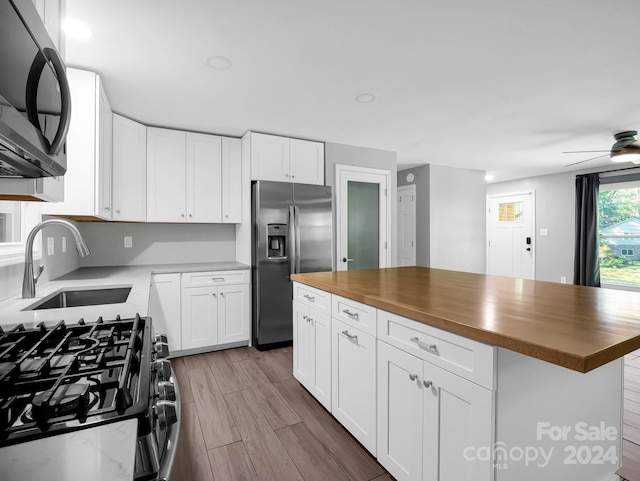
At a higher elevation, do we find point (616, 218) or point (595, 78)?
point (595, 78)

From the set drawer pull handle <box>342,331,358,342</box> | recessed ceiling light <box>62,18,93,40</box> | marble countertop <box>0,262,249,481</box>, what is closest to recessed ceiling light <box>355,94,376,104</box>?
recessed ceiling light <box>62,18,93,40</box>

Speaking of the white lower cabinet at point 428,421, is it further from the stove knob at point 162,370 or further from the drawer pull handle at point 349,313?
the stove knob at point 162,370

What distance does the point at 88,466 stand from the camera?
1.58ft

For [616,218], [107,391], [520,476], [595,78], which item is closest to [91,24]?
[107,391]

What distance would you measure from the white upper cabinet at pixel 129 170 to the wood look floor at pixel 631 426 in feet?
13.3

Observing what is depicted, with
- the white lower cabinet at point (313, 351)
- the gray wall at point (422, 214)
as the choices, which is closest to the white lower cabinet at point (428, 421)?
the white lower cabinet at point (313, 351)

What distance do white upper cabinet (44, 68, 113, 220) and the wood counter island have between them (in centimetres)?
196

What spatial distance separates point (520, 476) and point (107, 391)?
1.32 metres

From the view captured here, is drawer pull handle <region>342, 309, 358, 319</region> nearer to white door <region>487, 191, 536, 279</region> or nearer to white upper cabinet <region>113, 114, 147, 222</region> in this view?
white upper cabinet <region>113, 114, 147, 222</region>

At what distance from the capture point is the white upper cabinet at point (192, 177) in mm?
3459

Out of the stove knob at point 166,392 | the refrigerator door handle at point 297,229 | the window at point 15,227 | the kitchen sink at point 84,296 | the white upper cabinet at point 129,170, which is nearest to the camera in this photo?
the stove knob at point 166,392

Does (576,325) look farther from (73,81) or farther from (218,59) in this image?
(73,81)

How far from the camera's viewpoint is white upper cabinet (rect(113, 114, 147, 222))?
312 cm

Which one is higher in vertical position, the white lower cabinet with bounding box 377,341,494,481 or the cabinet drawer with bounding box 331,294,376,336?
the cabinet drawer with bounding box 331,294,376,336
